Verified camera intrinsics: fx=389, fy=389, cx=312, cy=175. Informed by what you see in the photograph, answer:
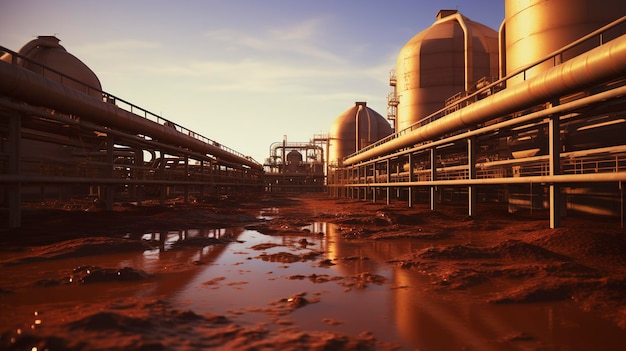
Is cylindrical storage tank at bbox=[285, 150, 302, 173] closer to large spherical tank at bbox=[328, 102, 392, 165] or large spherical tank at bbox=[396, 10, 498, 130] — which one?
large spherical tank at bbox=[328, 102, 392, 165]

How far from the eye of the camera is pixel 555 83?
10633 millimetres

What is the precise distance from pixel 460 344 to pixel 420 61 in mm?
28523

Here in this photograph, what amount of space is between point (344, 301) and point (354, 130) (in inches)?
2055

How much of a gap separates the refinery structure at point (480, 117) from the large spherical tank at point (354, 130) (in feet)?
67.0

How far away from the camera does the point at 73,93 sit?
13.1 metres

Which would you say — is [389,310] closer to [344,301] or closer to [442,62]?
[344,301]

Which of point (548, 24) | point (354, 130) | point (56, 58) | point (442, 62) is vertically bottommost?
point (548, 24)

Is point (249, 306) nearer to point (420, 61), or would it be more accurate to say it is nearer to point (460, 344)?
point (460, 344)

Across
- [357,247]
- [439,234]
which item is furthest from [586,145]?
[357,247]

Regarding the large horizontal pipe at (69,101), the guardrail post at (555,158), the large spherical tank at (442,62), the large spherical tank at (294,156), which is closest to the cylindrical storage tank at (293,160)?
the large spherical tank at (294,156)

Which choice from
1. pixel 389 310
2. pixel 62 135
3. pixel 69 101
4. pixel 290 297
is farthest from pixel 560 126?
pixel 62 135

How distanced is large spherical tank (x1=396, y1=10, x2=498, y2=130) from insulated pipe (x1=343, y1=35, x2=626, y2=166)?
12.3 metres

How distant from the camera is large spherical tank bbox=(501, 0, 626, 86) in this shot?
48.0 feet

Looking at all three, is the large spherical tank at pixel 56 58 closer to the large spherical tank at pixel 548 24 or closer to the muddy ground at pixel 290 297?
the muddy ground at pixel 290 297
